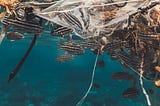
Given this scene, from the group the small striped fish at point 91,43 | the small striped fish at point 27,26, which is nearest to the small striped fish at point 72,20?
the small striped fish at point 27,26

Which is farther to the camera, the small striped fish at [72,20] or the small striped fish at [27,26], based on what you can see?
the small striped fish at [27,26]

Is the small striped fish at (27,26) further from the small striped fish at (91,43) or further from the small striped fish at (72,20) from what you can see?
the small striped fish at (91,43)

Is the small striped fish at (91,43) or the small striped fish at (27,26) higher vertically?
the small striped fish at (27,26)

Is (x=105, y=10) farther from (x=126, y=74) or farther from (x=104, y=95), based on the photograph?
(x=104, y=95)

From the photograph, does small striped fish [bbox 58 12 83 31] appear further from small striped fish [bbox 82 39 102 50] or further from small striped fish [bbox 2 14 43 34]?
small striped fish [bbox 82 39 102 50]

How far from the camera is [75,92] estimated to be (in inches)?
1192

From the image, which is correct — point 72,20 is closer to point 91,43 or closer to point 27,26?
point 27,26

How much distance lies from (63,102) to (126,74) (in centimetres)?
2302

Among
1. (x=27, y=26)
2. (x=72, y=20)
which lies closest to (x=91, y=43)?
(x=72, y=20)

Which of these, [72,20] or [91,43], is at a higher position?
[72,20]

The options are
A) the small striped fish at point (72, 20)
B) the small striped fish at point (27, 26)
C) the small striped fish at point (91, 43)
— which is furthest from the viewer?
the small striped fish at point (91, 43)

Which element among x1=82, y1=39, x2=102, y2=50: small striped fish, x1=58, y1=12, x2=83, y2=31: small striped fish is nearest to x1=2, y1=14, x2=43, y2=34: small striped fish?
x1=58, y1=12, x2=83, y2=31: small striped fish

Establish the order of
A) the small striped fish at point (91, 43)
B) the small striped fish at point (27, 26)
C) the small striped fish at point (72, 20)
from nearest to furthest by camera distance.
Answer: the small striped fish at point (72, 20) → the small striped fish at point (27, 26) → the small striped fish at point (91, 43)

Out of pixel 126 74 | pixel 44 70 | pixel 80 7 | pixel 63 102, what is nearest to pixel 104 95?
pixel 63 102
